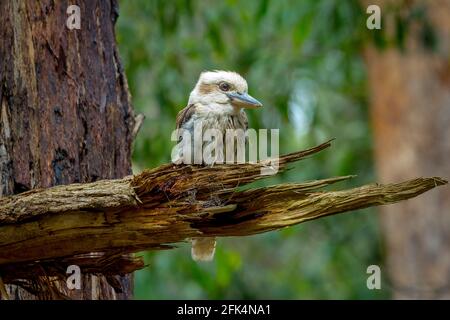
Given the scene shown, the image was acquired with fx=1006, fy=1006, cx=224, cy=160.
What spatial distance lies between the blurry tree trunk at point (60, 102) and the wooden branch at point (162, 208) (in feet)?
1.87

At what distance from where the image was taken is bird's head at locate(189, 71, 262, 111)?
4500mm

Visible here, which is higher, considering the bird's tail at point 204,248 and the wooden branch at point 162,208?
the wooden branch at point 162,208

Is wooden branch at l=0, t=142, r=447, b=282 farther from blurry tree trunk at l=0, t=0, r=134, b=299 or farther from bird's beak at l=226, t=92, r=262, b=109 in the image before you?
bird's beak at l=226, t=92, r=262, b=109

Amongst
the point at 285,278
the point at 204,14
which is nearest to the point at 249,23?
the point at 204,14

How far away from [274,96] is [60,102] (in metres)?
4.98

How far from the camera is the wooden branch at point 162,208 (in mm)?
3381

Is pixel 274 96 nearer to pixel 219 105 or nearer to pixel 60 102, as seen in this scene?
pixel 219 105

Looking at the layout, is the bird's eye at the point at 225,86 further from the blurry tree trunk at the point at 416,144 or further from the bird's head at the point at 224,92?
the blurry tree trunk at the point at 416,144

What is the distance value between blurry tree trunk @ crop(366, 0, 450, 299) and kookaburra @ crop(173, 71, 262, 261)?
15.2ft

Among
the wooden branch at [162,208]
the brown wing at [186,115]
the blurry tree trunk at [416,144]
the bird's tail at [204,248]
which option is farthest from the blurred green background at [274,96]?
the wooden branch at [162,208]

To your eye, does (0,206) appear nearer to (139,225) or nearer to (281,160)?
(139,225)

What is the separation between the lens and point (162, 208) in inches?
136

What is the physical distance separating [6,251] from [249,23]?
243 inches

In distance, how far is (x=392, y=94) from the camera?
975 cm
